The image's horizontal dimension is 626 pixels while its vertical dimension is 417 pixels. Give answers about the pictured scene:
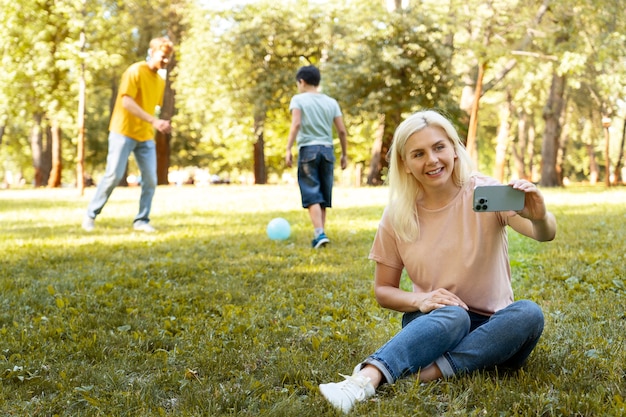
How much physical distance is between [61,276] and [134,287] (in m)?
0.78

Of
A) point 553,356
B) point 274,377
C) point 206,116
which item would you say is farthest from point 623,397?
point 206,116

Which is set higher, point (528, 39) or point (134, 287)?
point (528, 39)

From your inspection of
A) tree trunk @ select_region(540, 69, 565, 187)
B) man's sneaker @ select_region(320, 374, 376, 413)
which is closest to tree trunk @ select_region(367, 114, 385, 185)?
tree trunk @ select_region(540, 69, 565, 187)

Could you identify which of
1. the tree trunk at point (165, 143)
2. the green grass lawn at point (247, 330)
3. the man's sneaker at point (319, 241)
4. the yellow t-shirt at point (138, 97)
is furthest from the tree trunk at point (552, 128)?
the man's sneaker at point (319, 241)

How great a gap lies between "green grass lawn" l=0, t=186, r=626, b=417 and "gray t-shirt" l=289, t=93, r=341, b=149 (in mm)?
1186

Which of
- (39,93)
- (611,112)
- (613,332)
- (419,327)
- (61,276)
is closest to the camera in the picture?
(419,327)

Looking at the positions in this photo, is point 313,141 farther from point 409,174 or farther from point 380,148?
point 380,148

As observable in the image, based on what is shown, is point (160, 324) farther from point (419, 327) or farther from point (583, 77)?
point (583, 77)

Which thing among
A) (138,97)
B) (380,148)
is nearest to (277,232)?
(138,97)

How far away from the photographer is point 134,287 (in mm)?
4922

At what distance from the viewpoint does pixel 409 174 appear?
2.93m

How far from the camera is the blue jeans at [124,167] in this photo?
25.8 feet

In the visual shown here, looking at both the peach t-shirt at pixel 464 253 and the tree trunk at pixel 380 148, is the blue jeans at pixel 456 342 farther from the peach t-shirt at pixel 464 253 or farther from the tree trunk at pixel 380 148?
the tree trunk at pixel 380 148

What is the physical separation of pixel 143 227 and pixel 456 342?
252 inches
